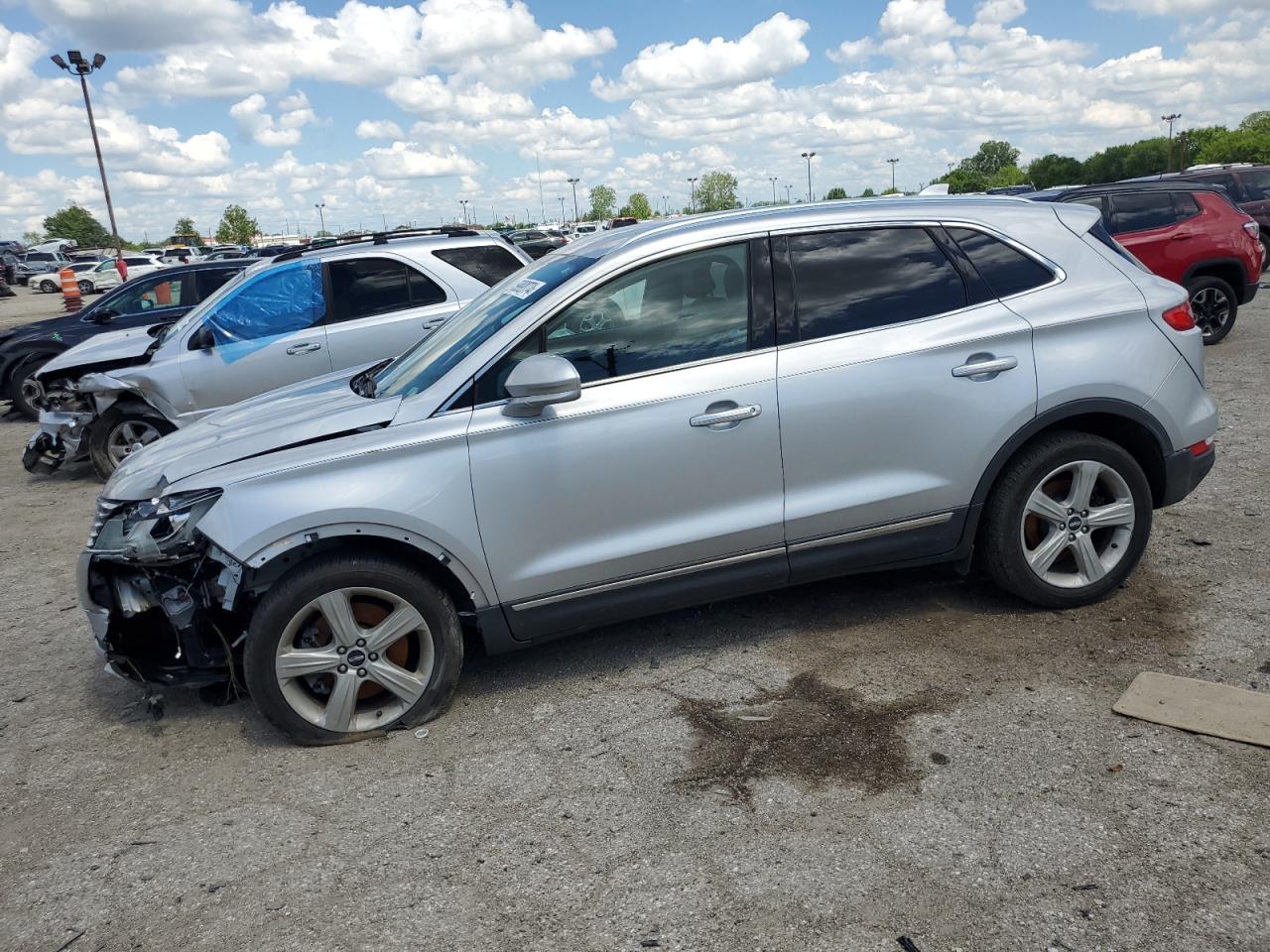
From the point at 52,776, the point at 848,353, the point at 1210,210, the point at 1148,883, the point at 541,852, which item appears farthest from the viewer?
the point at 1210,210

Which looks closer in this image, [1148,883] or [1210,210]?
[1148,883]

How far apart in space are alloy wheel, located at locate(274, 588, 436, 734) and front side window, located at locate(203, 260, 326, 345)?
5124 mm

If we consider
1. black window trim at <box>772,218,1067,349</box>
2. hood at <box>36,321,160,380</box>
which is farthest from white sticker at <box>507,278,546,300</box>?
hood at <box>36,321,160,380</box>

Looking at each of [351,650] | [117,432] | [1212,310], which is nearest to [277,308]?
[117,432]

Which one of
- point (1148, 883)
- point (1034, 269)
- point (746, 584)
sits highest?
point (1034, 269)

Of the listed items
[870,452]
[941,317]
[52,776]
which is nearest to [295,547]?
[52,776]

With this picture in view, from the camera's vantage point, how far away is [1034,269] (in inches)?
179

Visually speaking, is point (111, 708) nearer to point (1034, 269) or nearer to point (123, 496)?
point (123, 496)

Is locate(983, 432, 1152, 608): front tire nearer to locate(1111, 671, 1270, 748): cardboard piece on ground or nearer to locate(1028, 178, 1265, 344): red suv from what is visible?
locate(1111, 671, 1270, 748): cardboard piece on ground

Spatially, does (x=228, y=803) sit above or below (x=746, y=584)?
below

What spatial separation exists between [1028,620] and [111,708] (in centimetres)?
416

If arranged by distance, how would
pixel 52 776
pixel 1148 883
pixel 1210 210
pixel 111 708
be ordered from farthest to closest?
pixel 1210 210 → pixel 111 708 → pixel 52 776 → pixel 1148 883

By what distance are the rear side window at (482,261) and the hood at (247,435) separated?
13.5 feet

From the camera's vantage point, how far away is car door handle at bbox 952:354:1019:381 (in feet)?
14.1
